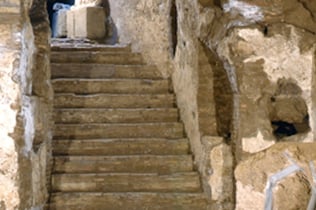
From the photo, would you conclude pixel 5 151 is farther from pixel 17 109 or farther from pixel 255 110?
pixel 255 110

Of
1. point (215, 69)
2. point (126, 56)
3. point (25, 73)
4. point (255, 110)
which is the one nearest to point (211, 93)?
point (215, 69)

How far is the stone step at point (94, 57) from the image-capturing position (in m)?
4.07

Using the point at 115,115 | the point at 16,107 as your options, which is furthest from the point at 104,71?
the point at 16,107

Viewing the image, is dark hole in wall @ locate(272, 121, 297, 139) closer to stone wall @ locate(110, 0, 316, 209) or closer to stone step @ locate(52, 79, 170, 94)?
stone wall @ locate(110, 0, 316, 209)

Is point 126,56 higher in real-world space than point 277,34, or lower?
lower

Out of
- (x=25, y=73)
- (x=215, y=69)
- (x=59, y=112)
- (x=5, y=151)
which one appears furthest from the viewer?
(x=59, y=112)

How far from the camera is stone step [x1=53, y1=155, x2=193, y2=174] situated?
10.2 ft

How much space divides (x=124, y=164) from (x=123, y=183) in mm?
150

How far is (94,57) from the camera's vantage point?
161 inches

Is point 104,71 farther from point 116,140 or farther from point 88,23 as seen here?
point 88,23

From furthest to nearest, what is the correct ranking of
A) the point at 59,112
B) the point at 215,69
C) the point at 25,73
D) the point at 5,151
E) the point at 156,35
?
the point at 156,35
the point at 59,112
the point at 215,69
the point at 25,73
the point at 5,151

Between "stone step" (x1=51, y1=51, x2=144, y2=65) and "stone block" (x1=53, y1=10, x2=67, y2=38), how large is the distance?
57.3 inches

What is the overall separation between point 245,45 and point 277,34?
14 cm

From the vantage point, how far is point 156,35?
3971 mm
